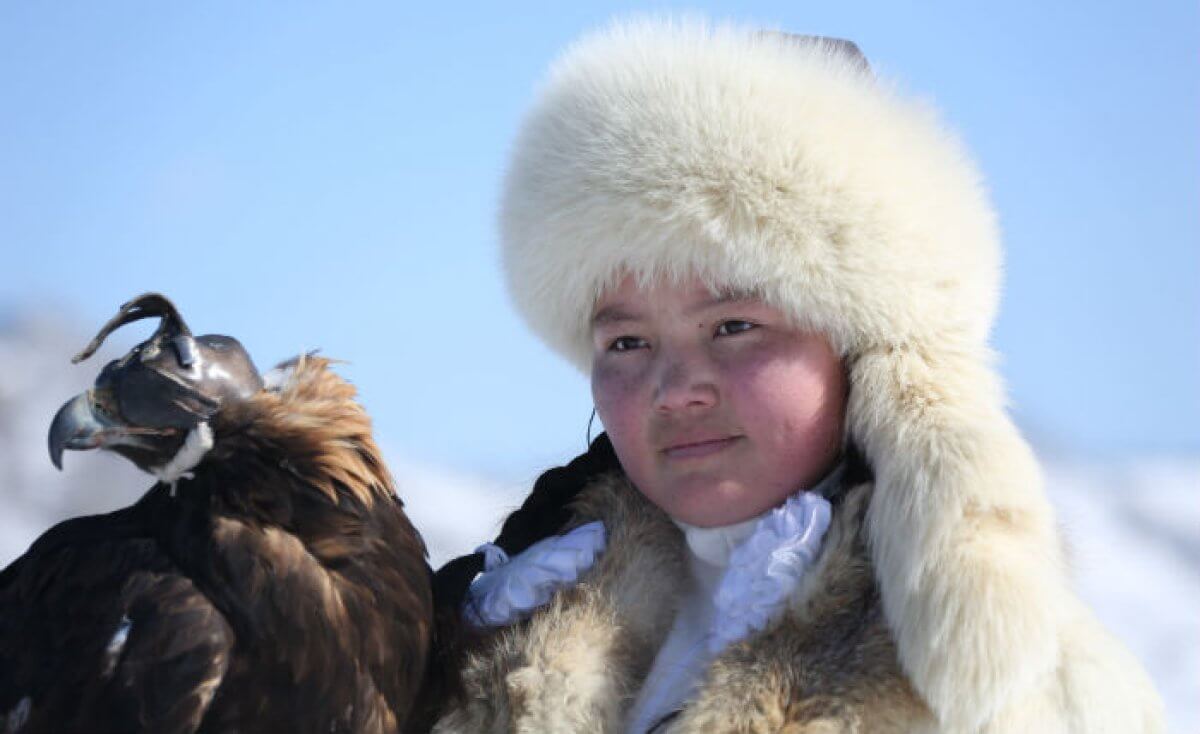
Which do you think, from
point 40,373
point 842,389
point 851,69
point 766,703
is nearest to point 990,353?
point 842,389

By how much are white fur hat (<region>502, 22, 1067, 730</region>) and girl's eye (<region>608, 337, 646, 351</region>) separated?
94 millimetres

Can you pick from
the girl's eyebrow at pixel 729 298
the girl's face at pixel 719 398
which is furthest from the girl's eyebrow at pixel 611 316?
the girl's eyebrow at pixel 729 298

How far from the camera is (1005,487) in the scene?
6.30 feet

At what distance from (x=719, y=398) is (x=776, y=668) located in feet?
1.42

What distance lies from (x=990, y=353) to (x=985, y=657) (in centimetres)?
52

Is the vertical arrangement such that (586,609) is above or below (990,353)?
below

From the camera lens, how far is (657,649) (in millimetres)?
2277

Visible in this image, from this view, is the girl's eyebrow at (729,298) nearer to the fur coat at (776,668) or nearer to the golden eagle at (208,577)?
the fur coat at (776,668)

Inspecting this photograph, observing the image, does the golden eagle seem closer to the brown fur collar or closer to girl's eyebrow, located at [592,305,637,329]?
the brown fur collar

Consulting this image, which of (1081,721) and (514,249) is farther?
(514,249)

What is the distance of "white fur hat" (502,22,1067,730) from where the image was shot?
1.89 meters

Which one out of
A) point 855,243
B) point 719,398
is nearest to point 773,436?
point 719,398

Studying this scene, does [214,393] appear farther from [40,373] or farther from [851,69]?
[40,373]

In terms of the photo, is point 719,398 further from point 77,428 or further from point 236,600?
point 77,428
